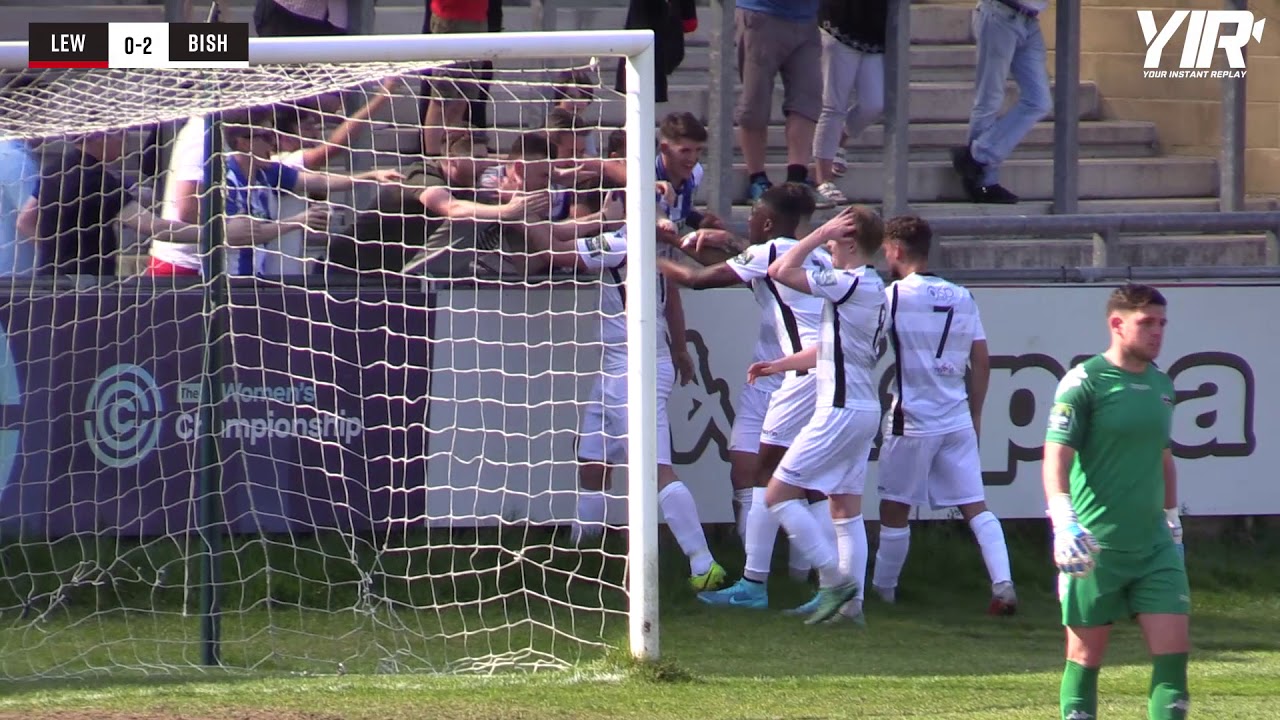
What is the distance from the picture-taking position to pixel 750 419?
8938 mm

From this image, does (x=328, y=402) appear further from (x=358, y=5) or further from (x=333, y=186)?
(x=358, y=5)

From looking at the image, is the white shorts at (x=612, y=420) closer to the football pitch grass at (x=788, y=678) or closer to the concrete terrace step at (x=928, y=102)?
the football pitch grass at (x=788, y=678)

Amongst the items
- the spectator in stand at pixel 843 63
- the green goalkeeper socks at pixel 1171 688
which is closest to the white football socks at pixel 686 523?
the spectator in stand at pixel 843 63

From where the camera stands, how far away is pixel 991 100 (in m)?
11.6

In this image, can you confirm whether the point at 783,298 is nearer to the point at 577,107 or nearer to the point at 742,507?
the point at 742,507

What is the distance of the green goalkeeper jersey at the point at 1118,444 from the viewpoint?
18.4ft

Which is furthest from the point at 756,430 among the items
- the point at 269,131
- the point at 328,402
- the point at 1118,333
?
the point at 1118,333

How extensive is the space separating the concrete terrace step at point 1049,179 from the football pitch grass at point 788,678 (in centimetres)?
331

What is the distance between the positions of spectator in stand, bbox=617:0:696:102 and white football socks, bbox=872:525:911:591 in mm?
3112

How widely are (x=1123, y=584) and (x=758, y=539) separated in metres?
3.14

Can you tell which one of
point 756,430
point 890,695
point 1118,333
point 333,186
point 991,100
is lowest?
point 890,695

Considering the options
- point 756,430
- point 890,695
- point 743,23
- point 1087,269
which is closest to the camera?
point 890,695

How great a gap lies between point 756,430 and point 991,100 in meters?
3.82

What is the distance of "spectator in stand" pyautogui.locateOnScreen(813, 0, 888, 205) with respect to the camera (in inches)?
426
